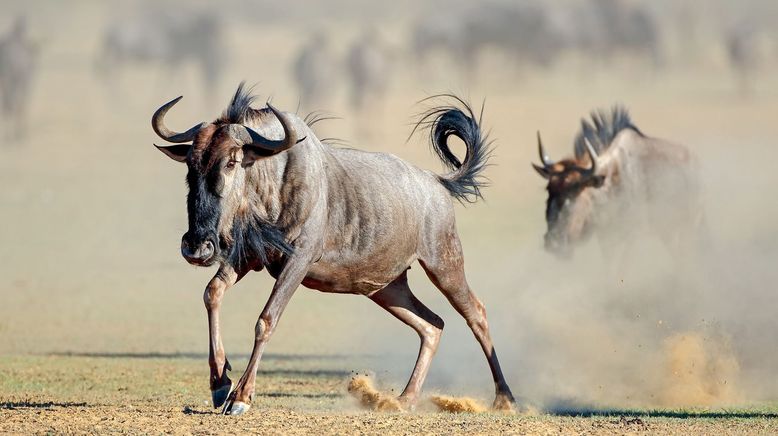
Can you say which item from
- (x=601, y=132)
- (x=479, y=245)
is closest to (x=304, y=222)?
(x=601, y=132)

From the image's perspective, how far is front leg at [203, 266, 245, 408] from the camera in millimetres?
8484

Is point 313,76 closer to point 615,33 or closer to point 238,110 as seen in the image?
point 615,33

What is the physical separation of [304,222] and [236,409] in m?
1.31

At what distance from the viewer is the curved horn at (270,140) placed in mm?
8641

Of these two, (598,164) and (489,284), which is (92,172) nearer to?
(489,284)

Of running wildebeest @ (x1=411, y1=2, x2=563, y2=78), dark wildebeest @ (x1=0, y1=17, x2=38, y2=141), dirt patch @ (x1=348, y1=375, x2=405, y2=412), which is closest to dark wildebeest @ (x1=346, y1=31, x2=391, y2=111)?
running wildebeest @ (x1=411, y1=2, x2=563, y2=78)

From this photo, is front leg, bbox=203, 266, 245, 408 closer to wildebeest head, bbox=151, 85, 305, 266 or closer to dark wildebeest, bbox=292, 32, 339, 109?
wildebeest head, bbox=151, 85, 305, 266

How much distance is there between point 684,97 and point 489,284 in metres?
39.7

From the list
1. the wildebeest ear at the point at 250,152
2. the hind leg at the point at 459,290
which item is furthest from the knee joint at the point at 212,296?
the hind leg at the point at 459,290

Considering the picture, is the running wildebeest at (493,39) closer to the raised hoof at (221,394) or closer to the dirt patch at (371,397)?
the dirt patch at (371,397)

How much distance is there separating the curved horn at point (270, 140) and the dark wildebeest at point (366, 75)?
163ft

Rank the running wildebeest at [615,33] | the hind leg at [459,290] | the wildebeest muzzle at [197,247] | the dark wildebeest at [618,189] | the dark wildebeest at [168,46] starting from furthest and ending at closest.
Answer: the running wildebeest at [615,33], the dark wildebeest at [168,46], the dark wildebeest at [618,189], the hind leg at [459,290], the wildebeest muzzle at [197,247]

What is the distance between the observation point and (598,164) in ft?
52.7

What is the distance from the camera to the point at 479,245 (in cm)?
2742
